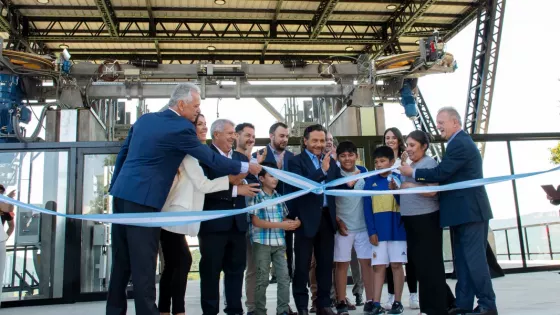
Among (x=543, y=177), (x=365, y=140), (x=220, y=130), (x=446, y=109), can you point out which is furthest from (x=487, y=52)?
(x=220, y=130)

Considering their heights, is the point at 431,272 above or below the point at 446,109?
below

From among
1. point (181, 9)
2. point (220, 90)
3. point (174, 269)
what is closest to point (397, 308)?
point (174, 269)

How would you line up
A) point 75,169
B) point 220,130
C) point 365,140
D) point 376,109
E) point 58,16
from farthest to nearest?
1. point 58,16
2. point 376,109
3. point 365,140
4. point 75,169
5. point 220,130

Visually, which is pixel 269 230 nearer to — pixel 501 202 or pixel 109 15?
pixel 501 202

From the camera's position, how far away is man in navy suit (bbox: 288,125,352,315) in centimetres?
343

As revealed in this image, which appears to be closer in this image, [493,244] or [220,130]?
[220,130]

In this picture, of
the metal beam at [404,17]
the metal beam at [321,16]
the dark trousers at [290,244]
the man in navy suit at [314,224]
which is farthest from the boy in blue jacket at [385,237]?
the metal beam at [404,17]

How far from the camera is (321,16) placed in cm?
1272

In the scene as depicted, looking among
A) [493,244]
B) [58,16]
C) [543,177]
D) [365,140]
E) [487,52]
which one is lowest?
[493,244]

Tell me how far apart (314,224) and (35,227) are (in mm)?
3523

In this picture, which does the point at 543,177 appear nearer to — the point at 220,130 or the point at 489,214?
the point at 489,214

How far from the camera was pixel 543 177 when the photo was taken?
6219 mm

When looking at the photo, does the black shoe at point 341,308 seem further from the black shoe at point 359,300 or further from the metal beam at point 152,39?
the metal beam at point 152,39

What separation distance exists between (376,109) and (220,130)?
6.31m
